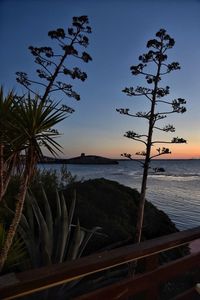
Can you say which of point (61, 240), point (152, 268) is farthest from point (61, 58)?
point (152, 268)

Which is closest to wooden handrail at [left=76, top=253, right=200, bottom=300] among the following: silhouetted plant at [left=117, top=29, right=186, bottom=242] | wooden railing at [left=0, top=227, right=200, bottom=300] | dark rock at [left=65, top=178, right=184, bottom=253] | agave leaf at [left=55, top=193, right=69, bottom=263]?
wooden railing at [left=0, top=227, right=200, bottom=300]

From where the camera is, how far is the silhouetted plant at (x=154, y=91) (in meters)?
5.10

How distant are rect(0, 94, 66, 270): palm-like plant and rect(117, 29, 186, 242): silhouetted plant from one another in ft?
7.79

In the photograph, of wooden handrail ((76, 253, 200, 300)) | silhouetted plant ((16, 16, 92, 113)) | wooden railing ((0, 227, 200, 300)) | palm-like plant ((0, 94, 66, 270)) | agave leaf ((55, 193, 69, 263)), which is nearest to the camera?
wooden railing ((0, 227, 200, 300))

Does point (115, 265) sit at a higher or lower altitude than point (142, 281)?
higher

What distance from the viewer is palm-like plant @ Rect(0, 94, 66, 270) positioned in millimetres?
2750

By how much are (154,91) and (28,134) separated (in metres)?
3.00

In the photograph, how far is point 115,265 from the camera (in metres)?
1.60

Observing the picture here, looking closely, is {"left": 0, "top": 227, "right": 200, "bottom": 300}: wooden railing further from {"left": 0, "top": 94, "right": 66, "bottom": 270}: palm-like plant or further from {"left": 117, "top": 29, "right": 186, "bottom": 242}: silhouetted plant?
{"left": 117, "top": 29, "right": 186, "bottom": 242}: silhouetted plant

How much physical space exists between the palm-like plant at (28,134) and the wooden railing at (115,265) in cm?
132

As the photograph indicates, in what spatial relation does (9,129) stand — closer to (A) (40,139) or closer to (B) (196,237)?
(A) (40,139)

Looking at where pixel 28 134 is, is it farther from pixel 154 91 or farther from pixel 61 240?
pixel 154 91

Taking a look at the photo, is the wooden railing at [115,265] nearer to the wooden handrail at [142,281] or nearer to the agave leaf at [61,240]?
the wooden handrail at [142,281]

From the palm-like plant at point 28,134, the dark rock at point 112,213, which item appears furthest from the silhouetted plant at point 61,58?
the dark rock at point 112,213
